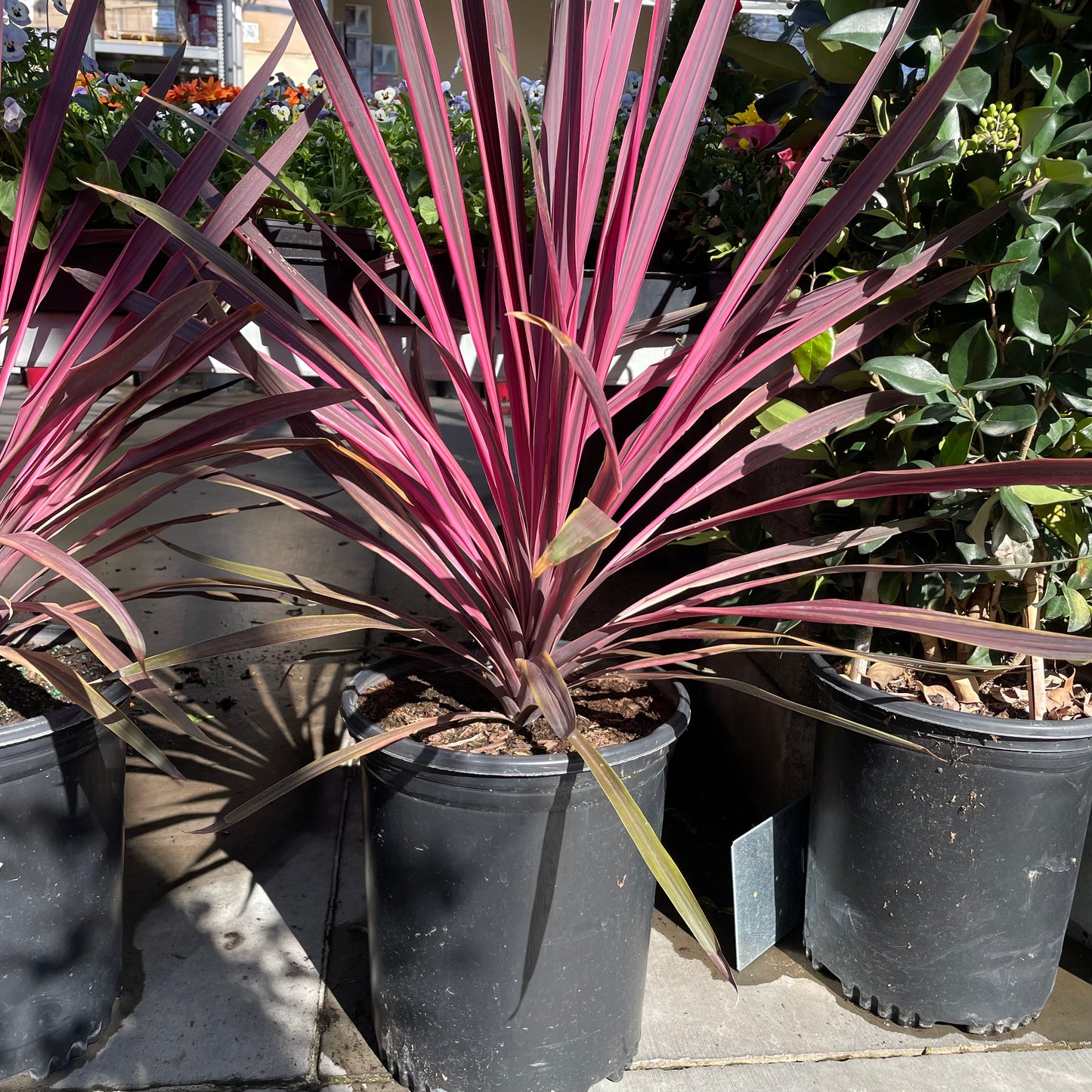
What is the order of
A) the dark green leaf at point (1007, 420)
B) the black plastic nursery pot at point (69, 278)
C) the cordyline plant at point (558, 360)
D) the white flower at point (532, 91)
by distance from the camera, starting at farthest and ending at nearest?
1. the white flower at point (532, 91)
2. the black plastic nursery pot at point (69, 278)
3. the dark green leaf at point (1007, 420)
4. the cordyline plant at point (558, 360)

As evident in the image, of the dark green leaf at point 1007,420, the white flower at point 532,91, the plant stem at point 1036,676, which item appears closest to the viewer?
the dark green leaf at point 1007,420

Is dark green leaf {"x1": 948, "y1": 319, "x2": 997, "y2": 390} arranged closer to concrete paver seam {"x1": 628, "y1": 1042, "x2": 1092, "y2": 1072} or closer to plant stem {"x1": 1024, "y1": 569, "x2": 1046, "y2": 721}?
plant stem {"x1": 1024, "y1": 569, "x2": 1046, "y2": 721}

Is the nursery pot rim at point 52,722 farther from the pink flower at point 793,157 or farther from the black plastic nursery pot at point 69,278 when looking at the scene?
the pink flower at point 793,157

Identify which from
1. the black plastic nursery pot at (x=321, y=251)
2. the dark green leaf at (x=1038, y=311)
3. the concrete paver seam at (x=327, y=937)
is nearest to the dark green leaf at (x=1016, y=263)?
the dark green leaf at (x=1038, y=311)

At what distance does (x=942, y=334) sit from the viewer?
1.38m

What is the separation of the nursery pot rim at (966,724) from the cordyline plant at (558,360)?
9.3 inches


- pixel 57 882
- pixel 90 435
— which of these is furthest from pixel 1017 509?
pixel 57 882

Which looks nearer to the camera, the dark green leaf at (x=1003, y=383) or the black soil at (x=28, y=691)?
the dark green leaf at (x=1003, y=383)

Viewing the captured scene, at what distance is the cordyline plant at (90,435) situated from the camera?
104 centimetres

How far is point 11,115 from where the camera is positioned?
4.94 ft

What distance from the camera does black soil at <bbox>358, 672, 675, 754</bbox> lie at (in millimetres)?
1249

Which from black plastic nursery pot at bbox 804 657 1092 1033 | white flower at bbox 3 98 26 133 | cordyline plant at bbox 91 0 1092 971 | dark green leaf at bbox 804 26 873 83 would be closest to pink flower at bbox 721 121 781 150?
dark green leaf at bbox 804 26 873 83

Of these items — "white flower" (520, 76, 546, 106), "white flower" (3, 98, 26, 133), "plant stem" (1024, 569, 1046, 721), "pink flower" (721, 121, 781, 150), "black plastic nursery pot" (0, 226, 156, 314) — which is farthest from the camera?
"white flower" (520, 76, 546, 106)

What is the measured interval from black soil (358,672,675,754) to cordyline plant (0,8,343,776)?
0.27 meters
